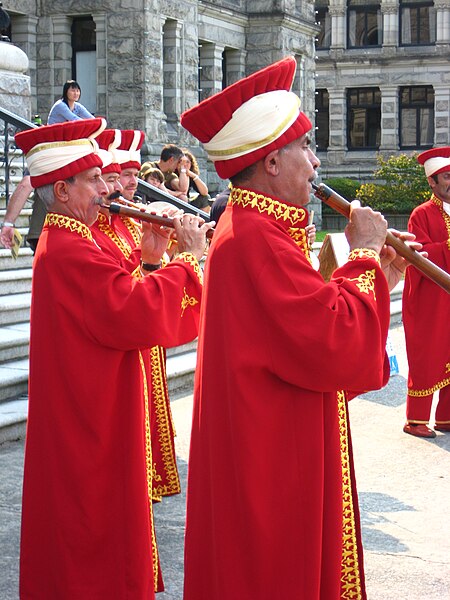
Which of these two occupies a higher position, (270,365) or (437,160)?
(437,160)

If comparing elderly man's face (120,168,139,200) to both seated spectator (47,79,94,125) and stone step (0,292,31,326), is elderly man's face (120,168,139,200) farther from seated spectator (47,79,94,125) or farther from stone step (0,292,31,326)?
seated spectator (47,79,94,125)

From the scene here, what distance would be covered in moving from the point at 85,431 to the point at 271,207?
1322mm

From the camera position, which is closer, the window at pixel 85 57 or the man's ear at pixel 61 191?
the man's ear at pixel 61 191

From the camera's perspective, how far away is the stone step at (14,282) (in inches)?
403

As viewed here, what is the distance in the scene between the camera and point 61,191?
4656mm

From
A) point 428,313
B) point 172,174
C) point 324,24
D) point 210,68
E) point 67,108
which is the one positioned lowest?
point 428,313

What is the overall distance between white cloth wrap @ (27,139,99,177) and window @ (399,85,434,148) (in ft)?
134

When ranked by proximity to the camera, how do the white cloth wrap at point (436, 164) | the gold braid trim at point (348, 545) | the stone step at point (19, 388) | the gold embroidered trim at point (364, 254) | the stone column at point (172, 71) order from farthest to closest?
1. the stone column at point (172, 71)
2. the white cloth wrap at point (436, 164)
3. the stone step at point (19, 388)
4. the gold braid trim at point (348, 545)
5. the gold embroidered trim at point (364, 254)

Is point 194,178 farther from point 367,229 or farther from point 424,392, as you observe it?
point 367,229

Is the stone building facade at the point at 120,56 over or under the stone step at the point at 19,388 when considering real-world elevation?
over

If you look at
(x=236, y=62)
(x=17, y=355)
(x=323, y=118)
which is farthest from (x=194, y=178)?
(x=323, y=118)

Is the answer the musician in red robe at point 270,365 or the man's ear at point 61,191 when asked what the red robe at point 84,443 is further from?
the musician in red robe at point 270,365

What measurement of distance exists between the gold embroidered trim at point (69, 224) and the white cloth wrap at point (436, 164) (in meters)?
4.31

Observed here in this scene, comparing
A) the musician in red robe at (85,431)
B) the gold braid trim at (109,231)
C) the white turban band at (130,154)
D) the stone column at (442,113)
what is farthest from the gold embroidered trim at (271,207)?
the stone column at (442,113)
